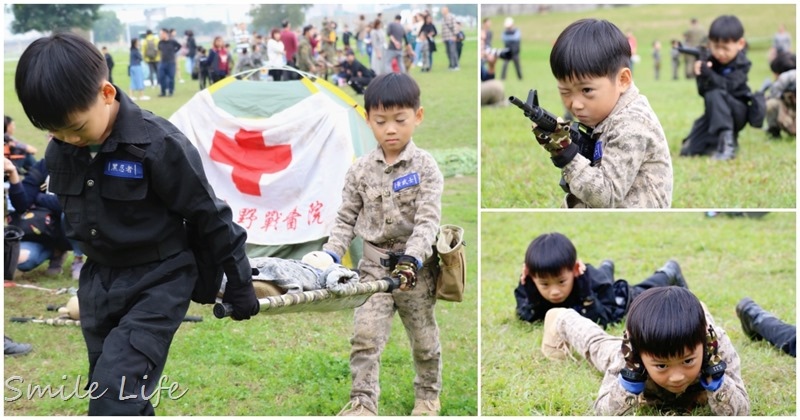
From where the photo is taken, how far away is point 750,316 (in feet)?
15.3

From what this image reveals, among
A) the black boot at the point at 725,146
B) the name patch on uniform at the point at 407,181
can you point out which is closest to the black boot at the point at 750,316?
the name patch on uniform at the point at 407,181

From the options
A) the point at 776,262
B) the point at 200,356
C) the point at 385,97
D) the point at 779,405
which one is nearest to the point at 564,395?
the point at 779,405

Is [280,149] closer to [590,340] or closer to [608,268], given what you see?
[608,268]

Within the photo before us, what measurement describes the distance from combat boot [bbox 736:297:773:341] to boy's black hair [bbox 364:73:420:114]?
82.7 inches

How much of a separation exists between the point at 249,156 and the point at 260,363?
6.61ft

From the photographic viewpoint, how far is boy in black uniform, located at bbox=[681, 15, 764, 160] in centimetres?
738

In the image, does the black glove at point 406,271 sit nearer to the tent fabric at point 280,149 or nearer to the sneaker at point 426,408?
the sneaker at point 426,408

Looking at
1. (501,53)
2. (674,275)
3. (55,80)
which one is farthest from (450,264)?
(501,53)

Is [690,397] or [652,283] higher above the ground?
[652,283]

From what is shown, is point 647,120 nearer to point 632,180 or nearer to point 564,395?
point 632,180

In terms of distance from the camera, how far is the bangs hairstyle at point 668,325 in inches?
132

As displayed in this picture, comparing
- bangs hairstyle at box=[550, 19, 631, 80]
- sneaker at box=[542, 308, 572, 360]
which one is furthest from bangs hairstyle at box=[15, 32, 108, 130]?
sneaker at box=[542, 308, 572, 360]

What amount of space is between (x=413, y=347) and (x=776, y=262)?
11.2 feet

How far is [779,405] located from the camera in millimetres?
3752
